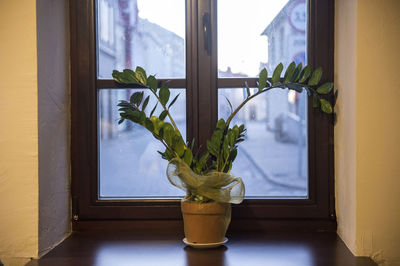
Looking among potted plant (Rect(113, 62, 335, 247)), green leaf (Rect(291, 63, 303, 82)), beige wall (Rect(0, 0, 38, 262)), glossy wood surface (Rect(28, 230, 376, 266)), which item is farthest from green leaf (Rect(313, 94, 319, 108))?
beige wall (Rect(0, 0, 38, 262))

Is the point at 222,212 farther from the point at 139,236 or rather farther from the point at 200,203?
the point at 139,236

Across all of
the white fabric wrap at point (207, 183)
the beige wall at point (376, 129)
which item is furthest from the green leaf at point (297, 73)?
the white fabric wrap at point (207, 183)

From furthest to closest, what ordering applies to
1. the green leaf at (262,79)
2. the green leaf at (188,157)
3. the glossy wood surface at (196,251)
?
the green leaf at (262,79) < the green leaf at (188,157) < the glossy wood surface at (196,251)

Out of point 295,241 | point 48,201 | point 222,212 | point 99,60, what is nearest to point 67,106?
point 99,60

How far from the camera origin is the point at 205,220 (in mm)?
1813

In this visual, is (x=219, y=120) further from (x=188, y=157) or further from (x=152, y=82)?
(x=152, y=82)

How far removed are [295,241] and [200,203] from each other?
0.44 metres

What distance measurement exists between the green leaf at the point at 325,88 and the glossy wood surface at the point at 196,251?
1.96 feet

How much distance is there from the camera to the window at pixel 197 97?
211 cm

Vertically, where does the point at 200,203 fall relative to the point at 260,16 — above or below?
below

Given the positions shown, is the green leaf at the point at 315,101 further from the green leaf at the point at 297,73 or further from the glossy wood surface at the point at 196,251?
the glossy wood surface at the point at 196,251

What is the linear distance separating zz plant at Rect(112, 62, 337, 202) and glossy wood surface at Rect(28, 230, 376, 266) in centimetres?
23

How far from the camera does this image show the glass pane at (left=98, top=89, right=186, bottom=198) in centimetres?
215

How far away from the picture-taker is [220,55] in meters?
2.13
